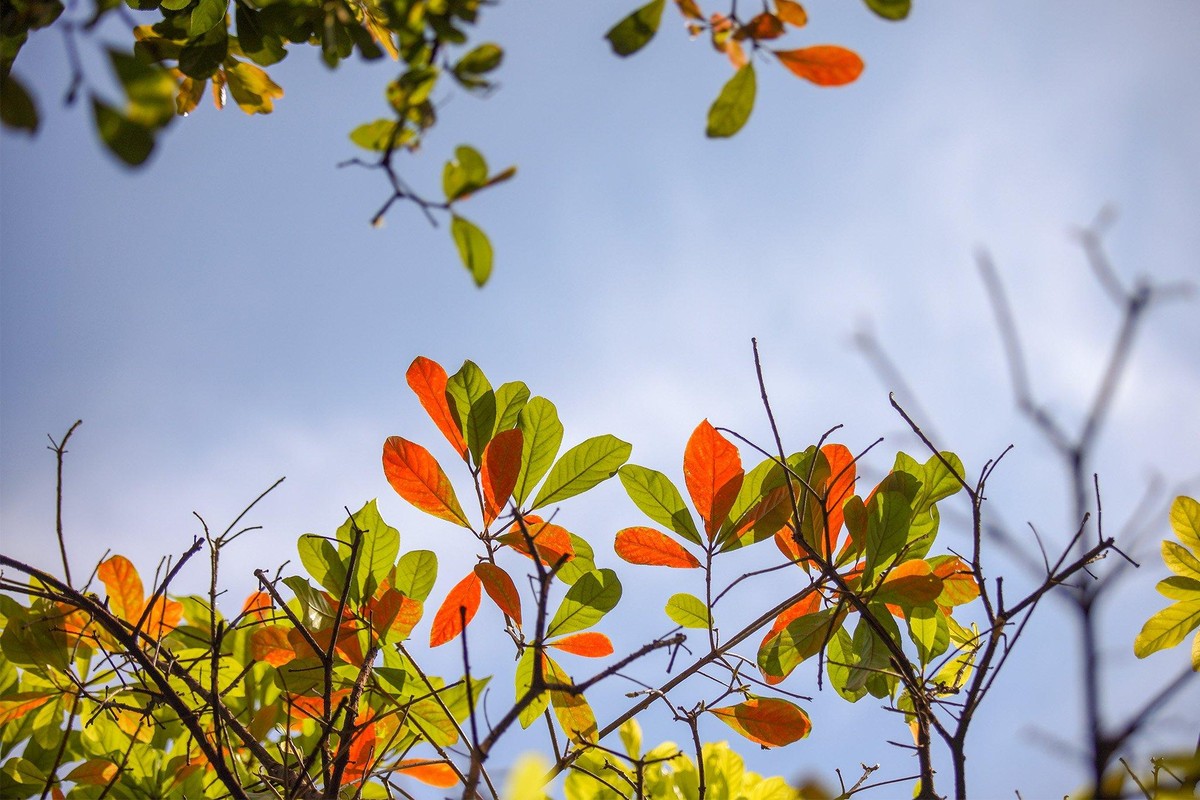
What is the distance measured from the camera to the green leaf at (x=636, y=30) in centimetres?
75

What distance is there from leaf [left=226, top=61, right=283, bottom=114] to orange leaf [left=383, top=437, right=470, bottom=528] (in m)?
0.56

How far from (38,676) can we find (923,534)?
4.66 ft

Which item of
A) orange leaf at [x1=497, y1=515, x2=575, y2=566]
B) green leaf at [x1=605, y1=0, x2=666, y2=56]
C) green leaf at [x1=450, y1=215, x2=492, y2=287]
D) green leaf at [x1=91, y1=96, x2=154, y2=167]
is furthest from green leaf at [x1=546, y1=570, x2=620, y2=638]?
green leaf at [x1=91, y1=96, x2=154, y2=167]

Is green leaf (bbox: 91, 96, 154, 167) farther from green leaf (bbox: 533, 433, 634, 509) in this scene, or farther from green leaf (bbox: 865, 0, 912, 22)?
green leaf (bbox: 533, 433, 634, 509)

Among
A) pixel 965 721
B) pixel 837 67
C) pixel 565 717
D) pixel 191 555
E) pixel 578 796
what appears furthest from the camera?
pixel 578 796

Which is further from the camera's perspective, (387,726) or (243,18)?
(387,726)

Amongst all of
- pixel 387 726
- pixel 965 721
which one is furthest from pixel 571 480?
pixel 965 721

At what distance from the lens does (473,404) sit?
1074 millimetres

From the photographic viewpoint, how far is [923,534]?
42.8 inches

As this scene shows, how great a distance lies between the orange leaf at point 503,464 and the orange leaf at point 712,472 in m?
0.25

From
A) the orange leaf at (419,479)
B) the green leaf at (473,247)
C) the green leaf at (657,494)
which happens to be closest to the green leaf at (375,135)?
the green leaf at (473,247)

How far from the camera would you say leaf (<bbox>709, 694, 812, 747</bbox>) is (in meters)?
1.02

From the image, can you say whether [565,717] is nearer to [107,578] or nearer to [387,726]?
[387,726]

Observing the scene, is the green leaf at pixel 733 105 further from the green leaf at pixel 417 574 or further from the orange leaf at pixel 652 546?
the green leaf at pixel 417 574
